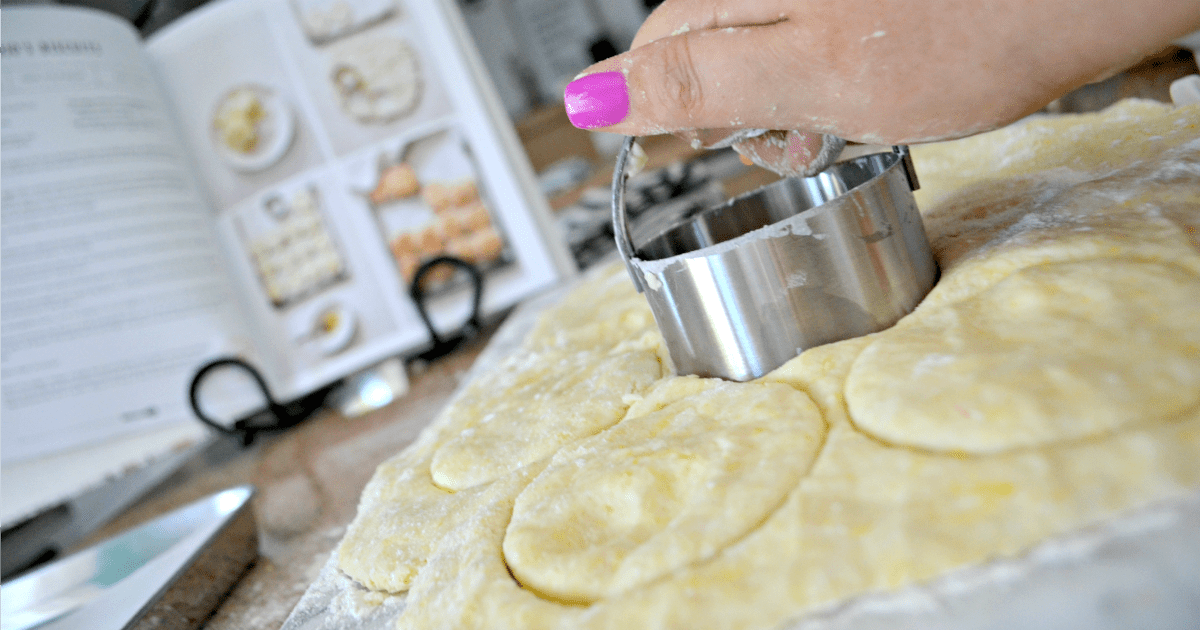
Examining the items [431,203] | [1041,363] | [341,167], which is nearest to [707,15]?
[1041,363]

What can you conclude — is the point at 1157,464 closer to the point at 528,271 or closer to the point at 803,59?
the point at 803,59

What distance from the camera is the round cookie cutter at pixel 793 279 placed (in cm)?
76

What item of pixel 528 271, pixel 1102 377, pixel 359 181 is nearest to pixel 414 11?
pixel 359 181

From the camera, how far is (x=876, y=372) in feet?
2.30

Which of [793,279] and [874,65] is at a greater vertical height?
[874,65]

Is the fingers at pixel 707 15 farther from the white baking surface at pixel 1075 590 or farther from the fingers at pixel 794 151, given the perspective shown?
the white baking surface at pixel 1075 590

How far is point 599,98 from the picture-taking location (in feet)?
2.54

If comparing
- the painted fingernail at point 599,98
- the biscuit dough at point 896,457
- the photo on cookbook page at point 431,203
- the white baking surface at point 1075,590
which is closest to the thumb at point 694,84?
the painted fingernail at point 599,98

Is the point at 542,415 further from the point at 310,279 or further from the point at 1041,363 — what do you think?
the point at 310,279

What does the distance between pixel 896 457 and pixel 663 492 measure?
0.74 ft

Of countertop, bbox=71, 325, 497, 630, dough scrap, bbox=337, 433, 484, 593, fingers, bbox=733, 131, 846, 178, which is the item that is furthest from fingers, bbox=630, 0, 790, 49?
countertop, bbox=71, 325, 497, 630

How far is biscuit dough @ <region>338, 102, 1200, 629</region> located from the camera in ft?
1.70

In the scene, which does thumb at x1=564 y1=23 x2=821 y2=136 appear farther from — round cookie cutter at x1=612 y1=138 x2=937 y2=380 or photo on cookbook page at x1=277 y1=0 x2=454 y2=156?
photo on cookbook page at x1=277 y1=0 x2=454 y2=156

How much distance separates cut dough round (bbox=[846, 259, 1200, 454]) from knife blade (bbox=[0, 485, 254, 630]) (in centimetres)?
97
